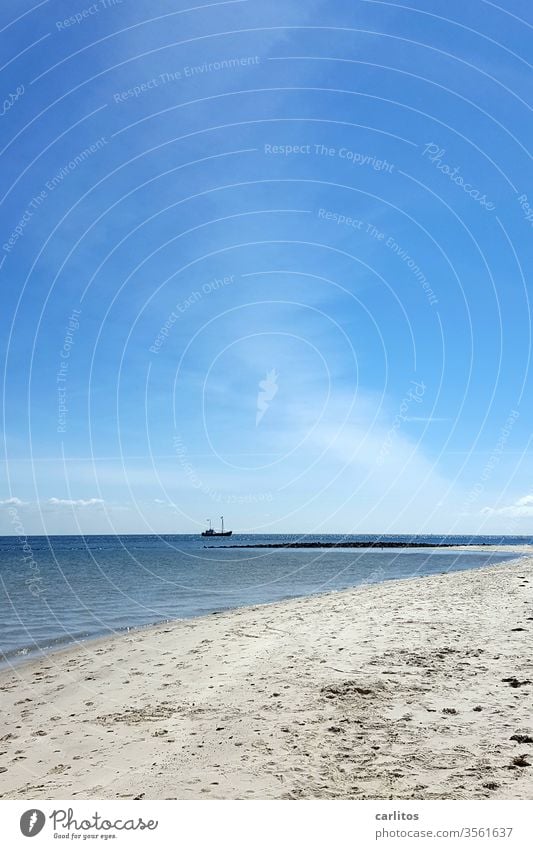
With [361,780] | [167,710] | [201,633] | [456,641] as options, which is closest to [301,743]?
[361,780]

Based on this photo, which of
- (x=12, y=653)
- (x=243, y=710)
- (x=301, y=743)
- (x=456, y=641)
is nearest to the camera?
(x=301, y=743)

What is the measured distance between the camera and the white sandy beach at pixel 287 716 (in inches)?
253

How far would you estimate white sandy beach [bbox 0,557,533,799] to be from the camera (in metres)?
6.44

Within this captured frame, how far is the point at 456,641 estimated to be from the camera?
43.5ft

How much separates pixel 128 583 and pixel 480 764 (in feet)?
120

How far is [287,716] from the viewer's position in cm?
864

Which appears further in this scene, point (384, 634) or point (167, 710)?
point (384, 634)
